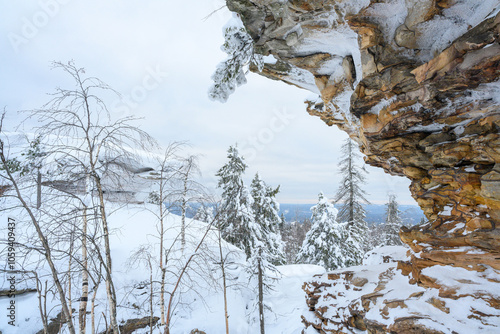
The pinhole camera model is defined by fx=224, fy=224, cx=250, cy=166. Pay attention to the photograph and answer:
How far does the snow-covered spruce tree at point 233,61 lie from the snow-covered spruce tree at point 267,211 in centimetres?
986

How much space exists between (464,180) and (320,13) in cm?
423

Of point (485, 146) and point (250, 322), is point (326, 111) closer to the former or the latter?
point (485, 146)

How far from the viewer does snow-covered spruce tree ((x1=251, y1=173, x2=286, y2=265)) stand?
1470cm

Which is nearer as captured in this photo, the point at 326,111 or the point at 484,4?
the point at 484,4

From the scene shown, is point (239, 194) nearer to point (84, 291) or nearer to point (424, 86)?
point (84, 291)

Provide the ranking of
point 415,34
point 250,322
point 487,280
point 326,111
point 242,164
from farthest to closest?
1. point 242,164
2. point 250,322
3. point 326,111
4. point 487,280
5. point 415,34

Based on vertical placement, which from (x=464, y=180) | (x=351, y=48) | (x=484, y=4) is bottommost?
(x=464, y=180)

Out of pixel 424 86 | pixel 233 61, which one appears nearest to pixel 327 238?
pixel 424 86

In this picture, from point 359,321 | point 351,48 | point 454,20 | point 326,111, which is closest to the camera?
point 454,20

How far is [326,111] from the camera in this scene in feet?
23.3

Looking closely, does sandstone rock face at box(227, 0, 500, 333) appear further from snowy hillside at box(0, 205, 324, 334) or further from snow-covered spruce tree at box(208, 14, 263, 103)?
snowy hillside at box(0, 205, 324, 334)

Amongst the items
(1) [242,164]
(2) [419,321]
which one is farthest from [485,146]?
(1) [242,164]

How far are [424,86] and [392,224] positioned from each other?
20833mm

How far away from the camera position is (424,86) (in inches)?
151
